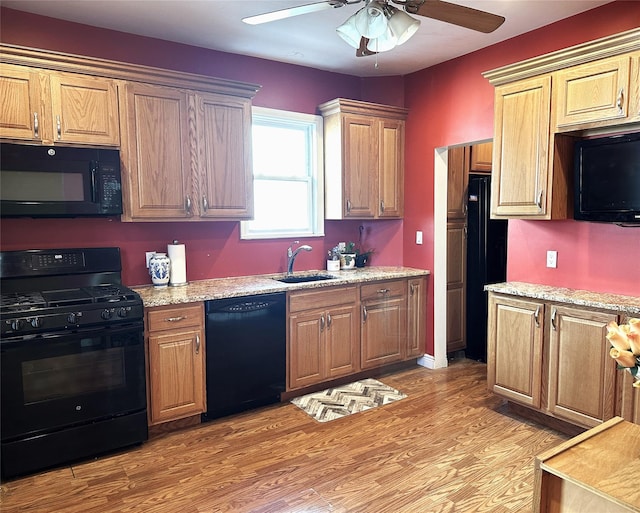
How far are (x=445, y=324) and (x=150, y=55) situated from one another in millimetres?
3396

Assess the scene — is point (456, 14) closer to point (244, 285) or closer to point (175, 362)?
point (244, 285)

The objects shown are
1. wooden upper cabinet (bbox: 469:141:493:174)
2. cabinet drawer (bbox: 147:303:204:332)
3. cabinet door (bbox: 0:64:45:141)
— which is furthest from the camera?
wooden upper cabinet (bbox: 469:141:493:174)

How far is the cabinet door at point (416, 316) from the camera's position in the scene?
4215 millimetres

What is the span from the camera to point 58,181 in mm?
2785

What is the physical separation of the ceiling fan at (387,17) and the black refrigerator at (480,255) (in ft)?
7.54

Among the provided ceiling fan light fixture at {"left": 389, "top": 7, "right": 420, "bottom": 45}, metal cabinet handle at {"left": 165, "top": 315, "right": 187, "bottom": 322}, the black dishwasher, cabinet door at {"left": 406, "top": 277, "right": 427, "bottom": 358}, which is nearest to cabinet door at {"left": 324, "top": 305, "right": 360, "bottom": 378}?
the black dishwasher

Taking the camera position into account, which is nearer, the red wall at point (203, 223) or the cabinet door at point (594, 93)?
the cabinet door at point (594, 93)

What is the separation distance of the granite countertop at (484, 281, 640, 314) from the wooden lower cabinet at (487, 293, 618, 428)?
47 millimetres

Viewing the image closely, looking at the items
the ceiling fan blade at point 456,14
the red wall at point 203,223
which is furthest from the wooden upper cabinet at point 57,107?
the ceiling fan blade at point 456,14

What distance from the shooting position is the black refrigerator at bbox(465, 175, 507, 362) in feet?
14.3

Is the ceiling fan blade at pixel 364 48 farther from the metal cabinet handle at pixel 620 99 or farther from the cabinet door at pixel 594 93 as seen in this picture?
the metal cabinet handle at pixel 620 99

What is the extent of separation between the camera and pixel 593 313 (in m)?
2.71

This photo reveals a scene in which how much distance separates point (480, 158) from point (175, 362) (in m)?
3.43

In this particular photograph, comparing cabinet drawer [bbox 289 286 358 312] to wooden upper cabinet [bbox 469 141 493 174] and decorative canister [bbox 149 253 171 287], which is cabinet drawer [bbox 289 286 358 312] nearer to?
decorative canister [bbox 149 253 171 287]
